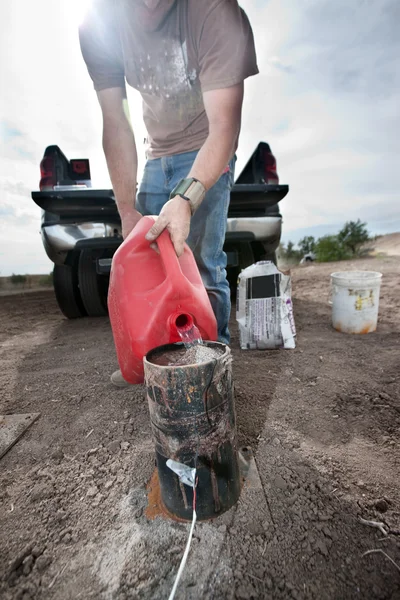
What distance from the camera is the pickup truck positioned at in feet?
7.07

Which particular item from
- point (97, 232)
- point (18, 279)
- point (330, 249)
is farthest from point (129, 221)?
point (330, 249)

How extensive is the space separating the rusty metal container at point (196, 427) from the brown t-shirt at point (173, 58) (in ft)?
3.34

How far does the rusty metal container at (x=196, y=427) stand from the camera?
0.75 meters

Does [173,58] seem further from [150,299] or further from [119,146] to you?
[150,299]

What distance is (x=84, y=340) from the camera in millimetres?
2291

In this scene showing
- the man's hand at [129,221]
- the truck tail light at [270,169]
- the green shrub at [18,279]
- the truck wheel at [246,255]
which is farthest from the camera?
the green shrub at [18,279]

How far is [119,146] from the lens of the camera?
5.03 ft

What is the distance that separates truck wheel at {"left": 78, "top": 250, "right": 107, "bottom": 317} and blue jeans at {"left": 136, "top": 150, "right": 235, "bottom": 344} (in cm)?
99

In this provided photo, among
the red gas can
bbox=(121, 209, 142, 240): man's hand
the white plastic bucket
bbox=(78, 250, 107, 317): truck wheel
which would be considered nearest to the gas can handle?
the red gas can

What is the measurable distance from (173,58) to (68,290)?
6.07 feet

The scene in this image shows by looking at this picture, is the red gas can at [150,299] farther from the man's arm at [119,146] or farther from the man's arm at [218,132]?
the man's arm at [119,146]

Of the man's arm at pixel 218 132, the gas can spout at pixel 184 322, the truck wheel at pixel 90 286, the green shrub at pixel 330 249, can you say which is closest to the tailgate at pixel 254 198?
the man's arm at pixel 218 132

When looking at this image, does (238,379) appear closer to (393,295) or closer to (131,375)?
(131,375)

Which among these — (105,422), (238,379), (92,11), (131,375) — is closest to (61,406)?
(105,422)
